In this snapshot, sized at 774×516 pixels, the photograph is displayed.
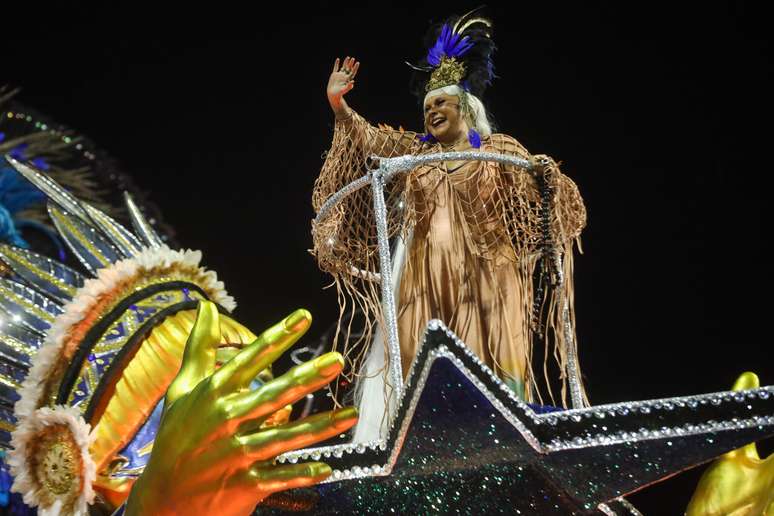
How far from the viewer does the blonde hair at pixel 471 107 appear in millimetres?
1294

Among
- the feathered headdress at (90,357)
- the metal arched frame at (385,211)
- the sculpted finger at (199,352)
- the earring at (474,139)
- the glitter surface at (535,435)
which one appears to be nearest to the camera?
the glitter surface at (535,435)

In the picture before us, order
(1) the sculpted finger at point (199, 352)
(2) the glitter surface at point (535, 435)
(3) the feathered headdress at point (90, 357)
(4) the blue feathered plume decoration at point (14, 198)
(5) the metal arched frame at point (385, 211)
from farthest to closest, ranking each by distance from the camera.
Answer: (4) the blue feathered plume decoration at point (14, 198)
(3) the feathered headdress at point (90, 357)
(5) the metal arched frame at point (385, 211)
(1) the sculpted finger at point (199, 352)
(2) the glitter surface at point (535, 435)

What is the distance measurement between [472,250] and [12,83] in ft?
4.89

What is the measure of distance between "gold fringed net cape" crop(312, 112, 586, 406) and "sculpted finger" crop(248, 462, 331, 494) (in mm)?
387

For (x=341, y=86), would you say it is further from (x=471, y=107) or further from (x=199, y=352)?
(x=199, y=352)

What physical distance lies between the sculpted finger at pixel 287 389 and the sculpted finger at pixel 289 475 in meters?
0.05

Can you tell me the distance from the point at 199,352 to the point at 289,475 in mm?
174

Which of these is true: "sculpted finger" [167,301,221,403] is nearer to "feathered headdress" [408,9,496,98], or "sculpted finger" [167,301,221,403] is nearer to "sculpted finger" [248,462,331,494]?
"sculpted finger" [248,462,331,494]

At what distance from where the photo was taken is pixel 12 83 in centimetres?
208

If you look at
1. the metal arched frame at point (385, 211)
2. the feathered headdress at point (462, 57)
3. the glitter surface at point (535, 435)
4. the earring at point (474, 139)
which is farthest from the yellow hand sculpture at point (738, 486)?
the feathered headdress at point (462, 57)

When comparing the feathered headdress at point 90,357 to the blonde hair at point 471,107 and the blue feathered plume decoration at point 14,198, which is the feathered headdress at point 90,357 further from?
the blue feathered plume decoration at point 14,198

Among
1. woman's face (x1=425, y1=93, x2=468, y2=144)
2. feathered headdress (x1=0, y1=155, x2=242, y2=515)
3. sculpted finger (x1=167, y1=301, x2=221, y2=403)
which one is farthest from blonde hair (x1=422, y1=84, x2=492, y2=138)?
sculpted finger (x1=167, y1=301, x2=221, y2=403)

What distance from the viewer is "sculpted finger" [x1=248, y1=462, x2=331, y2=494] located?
2.38 feet

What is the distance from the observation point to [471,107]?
1.32 m
